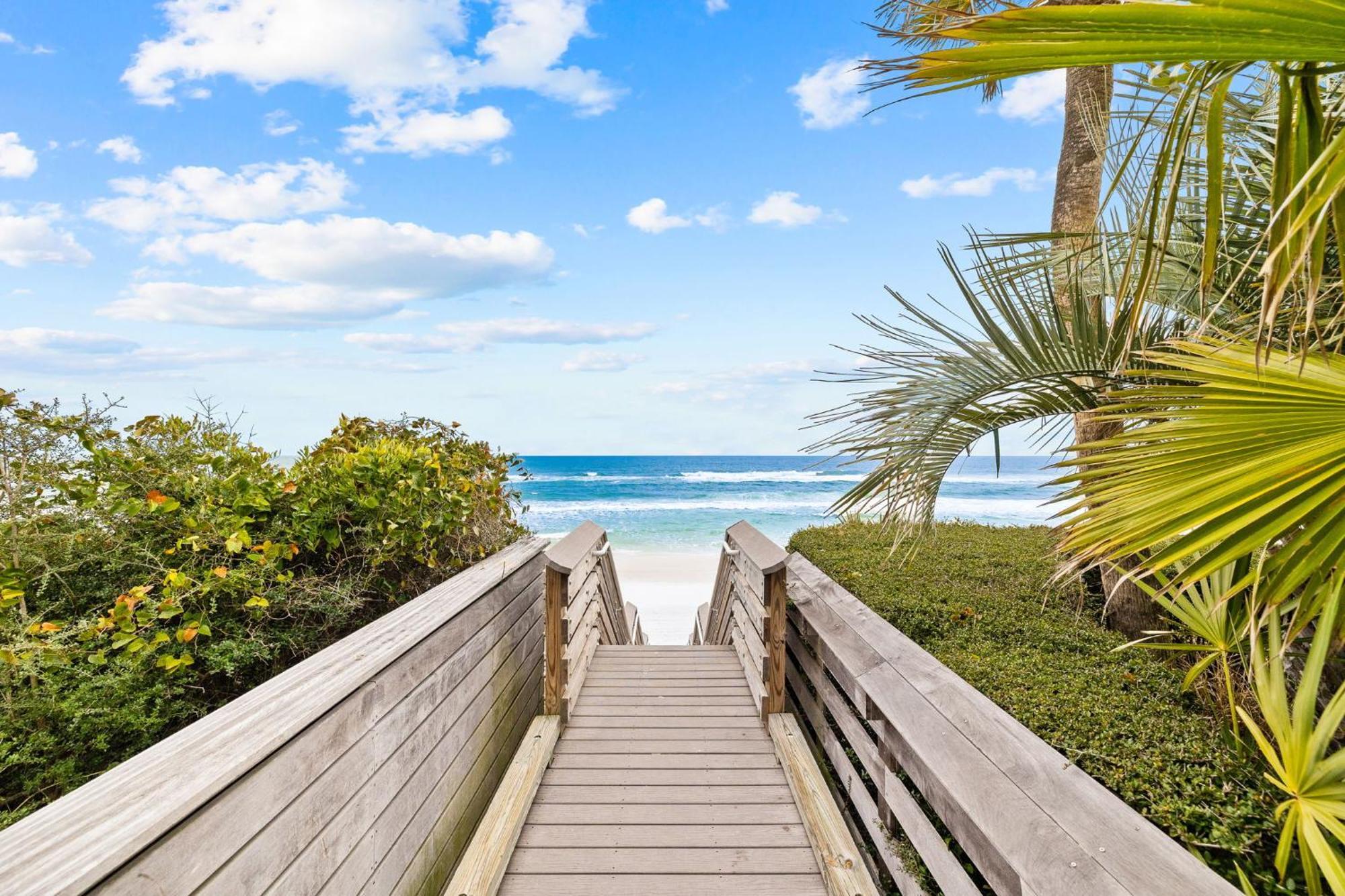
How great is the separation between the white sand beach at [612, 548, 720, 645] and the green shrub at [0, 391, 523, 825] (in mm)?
Answer: 5987

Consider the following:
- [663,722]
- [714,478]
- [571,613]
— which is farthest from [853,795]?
[714,478]

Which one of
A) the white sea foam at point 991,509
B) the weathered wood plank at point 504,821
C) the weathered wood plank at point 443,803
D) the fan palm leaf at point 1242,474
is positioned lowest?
the white sea foam at point 991,509

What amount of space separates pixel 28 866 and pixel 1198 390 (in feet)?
7.37

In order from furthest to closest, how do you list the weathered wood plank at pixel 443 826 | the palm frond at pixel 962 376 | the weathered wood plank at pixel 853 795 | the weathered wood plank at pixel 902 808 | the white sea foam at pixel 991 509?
1. the white sea foam at pixel 991 509
2. the palm frond at pixel 962 376
3. the weathered wood plank at pixel 853 795
4. the weathered wood plank at pixel 443 826
5. the weathered wood plank at pixel 902 808

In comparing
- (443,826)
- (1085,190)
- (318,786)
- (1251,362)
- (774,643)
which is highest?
(1085,190)

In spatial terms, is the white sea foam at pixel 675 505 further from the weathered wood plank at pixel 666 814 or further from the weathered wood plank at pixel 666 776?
the weathered wood plank at pixel 666 814

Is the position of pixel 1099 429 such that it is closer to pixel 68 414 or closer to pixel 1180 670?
pixel 1180 670

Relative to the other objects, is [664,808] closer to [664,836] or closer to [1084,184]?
[664,836]

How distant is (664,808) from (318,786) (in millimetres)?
1493

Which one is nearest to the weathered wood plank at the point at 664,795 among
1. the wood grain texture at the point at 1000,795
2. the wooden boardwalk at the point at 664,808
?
the wooden boardwalk at the point at 664,808

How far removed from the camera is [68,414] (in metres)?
2.17

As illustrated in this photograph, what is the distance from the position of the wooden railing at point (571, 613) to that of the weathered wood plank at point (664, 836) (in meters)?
0.77

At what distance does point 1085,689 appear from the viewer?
225 centimetres

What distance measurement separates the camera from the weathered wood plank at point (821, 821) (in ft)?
5.91
